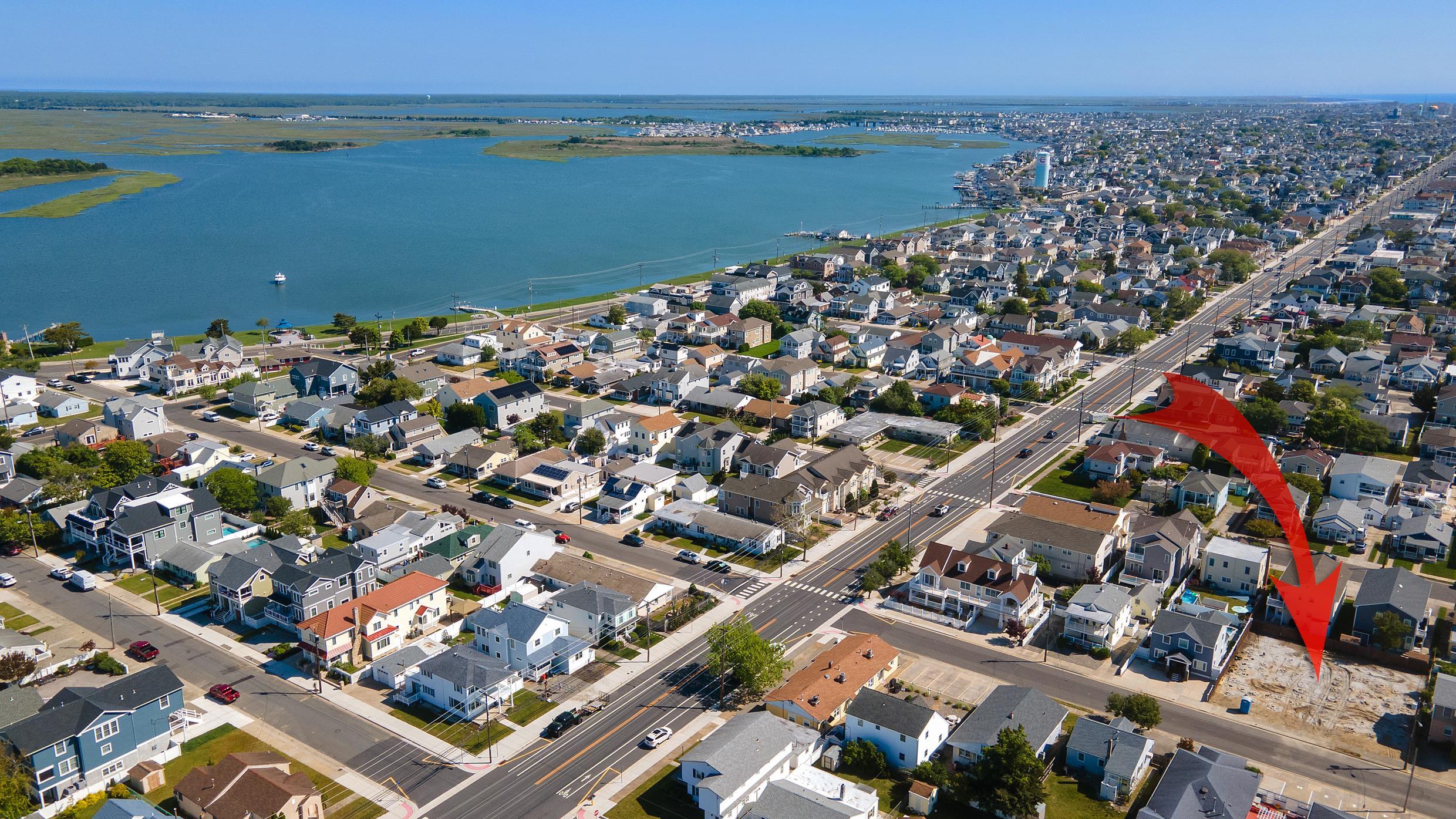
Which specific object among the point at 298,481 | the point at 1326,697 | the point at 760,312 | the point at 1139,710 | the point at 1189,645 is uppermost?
the point at 760,312

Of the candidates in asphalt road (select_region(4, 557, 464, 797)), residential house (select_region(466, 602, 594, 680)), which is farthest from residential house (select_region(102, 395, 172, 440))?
residential house (select_region(466, 602, 594, 680))

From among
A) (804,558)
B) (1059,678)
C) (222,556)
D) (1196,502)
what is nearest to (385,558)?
(222,556)

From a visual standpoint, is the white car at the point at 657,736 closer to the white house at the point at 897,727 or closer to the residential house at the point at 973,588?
the white house at the point at 897,727

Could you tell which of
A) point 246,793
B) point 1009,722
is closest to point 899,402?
point 1009,722

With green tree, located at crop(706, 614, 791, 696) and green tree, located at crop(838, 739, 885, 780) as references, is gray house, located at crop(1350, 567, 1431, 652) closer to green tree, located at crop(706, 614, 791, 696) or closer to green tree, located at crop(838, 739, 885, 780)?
green tree, located at crop(838, 739, 885, 780)

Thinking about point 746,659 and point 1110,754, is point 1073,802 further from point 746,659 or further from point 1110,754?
point 746,659

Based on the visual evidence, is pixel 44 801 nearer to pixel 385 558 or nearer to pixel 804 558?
pixel 385 558
